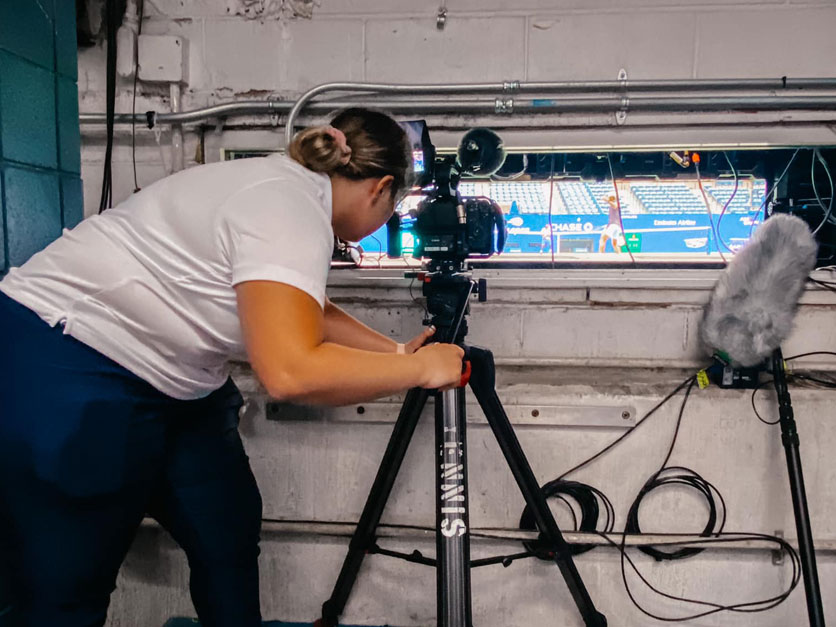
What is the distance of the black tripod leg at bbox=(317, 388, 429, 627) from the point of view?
1.43 meters

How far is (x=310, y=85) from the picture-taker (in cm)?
173

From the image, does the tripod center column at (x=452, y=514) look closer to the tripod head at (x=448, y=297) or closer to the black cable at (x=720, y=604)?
the tripod head at (x=448, y=297)

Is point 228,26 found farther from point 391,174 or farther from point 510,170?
point 391,174

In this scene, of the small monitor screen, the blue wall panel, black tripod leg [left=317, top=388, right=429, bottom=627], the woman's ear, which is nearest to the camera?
the woman's ear

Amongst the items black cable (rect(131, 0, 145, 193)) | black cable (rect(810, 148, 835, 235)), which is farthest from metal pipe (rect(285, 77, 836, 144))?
black cable (rect(131, 0, 145, 193))

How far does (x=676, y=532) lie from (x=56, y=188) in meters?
1.86

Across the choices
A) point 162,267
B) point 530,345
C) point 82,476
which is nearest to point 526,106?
point 530,345

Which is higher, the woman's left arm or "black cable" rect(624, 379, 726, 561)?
the woman's left arm

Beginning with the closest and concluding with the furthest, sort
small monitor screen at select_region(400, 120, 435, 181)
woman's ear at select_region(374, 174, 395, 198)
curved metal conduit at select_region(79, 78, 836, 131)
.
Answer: woman's ear at select_region(374, 174, 395, 198)
small monitor screen at select_region(400, 120, 435, 181)
curved metal conduit at select_region(79, 78, 836, 131)

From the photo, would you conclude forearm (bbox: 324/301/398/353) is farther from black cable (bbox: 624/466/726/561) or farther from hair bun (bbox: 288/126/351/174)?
black cable (bbox: 624/466/726/561)

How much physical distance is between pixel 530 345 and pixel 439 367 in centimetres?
92

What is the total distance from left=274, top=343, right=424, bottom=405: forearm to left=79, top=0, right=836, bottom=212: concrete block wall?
1.12 meters

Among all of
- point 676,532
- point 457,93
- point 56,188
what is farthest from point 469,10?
point 676,532

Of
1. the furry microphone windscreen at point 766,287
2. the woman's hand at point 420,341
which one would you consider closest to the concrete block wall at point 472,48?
the furry microphone windscreen at point 766,287
